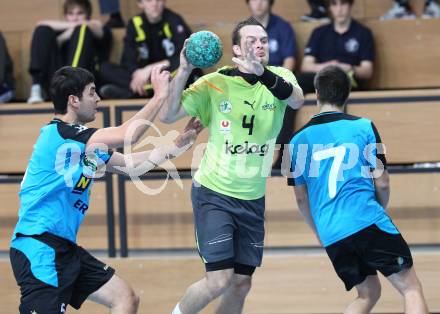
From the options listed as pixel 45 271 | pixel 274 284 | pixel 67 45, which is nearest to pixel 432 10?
pixel 274 284

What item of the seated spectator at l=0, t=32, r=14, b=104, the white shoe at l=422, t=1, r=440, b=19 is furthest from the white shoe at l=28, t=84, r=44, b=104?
the white shoe at l=422, t=1, r=440, b=19

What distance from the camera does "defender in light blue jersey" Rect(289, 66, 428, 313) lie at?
5.02m

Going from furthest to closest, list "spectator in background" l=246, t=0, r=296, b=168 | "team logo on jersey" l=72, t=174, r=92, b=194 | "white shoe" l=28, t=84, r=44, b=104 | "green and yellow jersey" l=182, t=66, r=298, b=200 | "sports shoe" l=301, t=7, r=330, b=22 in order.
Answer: "sports shoe" l=301, t=7, r=330, b=22
"spectator in background" l=246, t=0, r=296, b=168
"white shoe" l=28, t=84, r=44, b=104
"green and yellow jersey" l=182, t=66, r=298, b=200
"team logo on jersey" l=72, t=174, r=92, b=194

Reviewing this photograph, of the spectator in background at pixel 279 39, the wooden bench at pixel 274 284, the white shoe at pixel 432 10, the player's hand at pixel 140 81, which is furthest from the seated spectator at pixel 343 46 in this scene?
the wooden bench at pixel 274 284

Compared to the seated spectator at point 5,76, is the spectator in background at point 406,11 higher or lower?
higher

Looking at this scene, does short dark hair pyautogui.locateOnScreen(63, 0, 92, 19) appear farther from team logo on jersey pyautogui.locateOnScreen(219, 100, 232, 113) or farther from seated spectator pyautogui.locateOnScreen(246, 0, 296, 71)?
team logo on jersey pyautogui.locateOnScreen(219, 100, 232, 113)

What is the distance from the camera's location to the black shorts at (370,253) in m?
5.00

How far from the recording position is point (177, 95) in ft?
17.1

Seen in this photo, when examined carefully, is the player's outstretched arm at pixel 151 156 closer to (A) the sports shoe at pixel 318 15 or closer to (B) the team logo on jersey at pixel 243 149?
(B) the team logo on jersey at pixel 243 149

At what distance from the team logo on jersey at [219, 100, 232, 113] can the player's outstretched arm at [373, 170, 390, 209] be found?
37.0 inches

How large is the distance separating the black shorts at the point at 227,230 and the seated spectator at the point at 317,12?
351 cm

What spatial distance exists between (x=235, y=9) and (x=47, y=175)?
4.66 meters

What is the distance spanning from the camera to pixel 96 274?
200 inches

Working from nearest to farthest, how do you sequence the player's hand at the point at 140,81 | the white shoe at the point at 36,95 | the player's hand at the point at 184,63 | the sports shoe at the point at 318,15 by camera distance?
the player's hand at the point at 184,63 → the player's hand at the point at 140,81 → the white shoe at the point at 36,95 → the sports shoe at the point at 318,15
